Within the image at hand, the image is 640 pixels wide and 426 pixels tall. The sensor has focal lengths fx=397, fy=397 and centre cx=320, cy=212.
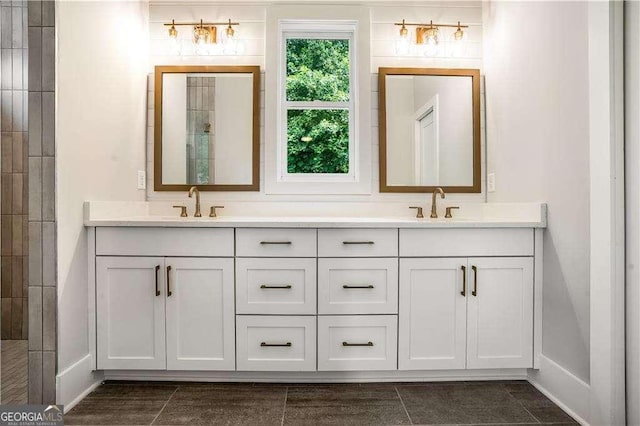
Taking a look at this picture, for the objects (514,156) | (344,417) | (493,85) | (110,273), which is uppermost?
(493,85)

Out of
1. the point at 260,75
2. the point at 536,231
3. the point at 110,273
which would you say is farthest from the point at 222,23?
the point at 536,231

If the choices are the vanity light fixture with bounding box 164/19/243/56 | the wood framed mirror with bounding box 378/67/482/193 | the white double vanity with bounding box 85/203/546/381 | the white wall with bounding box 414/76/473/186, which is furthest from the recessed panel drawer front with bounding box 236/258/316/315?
the vanity light fixture with bounding box 164/19/243/56

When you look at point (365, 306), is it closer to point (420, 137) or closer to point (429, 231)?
point (429, 231)

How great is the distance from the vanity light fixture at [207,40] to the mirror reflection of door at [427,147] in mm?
1317

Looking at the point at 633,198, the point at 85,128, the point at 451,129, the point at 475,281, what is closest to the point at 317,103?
the point at 451,129

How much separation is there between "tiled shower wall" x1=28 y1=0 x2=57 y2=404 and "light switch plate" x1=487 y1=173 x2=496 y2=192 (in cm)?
246

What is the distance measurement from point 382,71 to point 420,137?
1.68 feet

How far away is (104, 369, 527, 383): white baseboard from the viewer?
213 centimetres

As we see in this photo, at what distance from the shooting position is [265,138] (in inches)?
105

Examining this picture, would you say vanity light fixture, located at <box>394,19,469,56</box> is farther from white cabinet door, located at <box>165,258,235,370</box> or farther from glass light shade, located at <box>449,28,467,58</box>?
white cabinet door, located at <box>165,258,235,370</box>

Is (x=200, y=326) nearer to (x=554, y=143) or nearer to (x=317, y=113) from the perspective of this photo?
(x=317, y=113)

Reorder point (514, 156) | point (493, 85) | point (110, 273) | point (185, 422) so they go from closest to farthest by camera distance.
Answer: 1. point (185, 422)
2. point (110, 273)
3. point (514, 156)
4. point (493, 85)

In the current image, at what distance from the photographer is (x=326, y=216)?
267cm

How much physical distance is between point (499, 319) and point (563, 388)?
40 centimetres
